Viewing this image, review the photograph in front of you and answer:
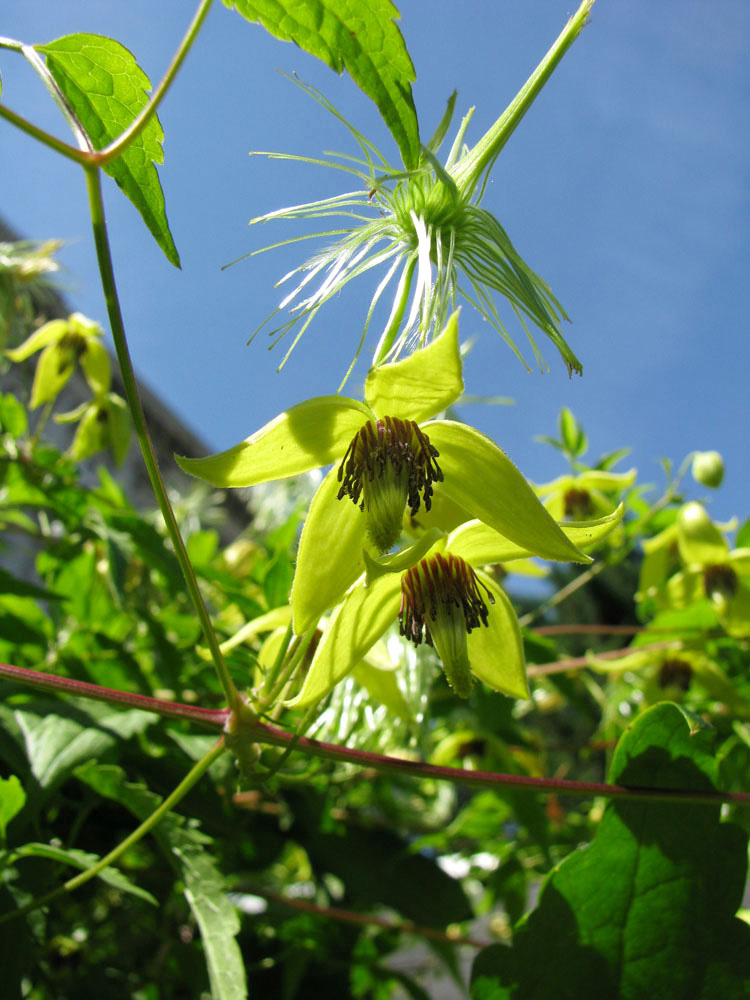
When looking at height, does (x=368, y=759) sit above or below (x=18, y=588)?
above

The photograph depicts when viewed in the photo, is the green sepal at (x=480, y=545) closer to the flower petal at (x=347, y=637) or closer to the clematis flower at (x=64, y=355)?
the flower petal at (x=347, y=637)

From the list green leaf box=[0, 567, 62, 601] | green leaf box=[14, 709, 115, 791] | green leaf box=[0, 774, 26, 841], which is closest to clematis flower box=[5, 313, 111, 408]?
green leaf box=[0, 567, 62, 601]

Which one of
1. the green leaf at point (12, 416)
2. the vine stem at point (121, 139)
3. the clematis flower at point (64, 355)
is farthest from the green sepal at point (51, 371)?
the vine stem at point (121, 139)

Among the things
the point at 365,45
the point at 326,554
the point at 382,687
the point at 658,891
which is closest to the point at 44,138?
the point at 365,45

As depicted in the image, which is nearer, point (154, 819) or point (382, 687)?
point (154, 819)

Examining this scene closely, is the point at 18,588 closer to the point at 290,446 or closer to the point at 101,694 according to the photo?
the point at 101,694

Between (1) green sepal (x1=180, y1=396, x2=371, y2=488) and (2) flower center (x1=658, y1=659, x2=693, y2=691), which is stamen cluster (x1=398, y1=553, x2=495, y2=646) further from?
(2) flower center (x1=658, y1=659, x2=693, y2=691)

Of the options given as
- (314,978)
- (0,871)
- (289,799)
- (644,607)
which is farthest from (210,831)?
(644,607)
